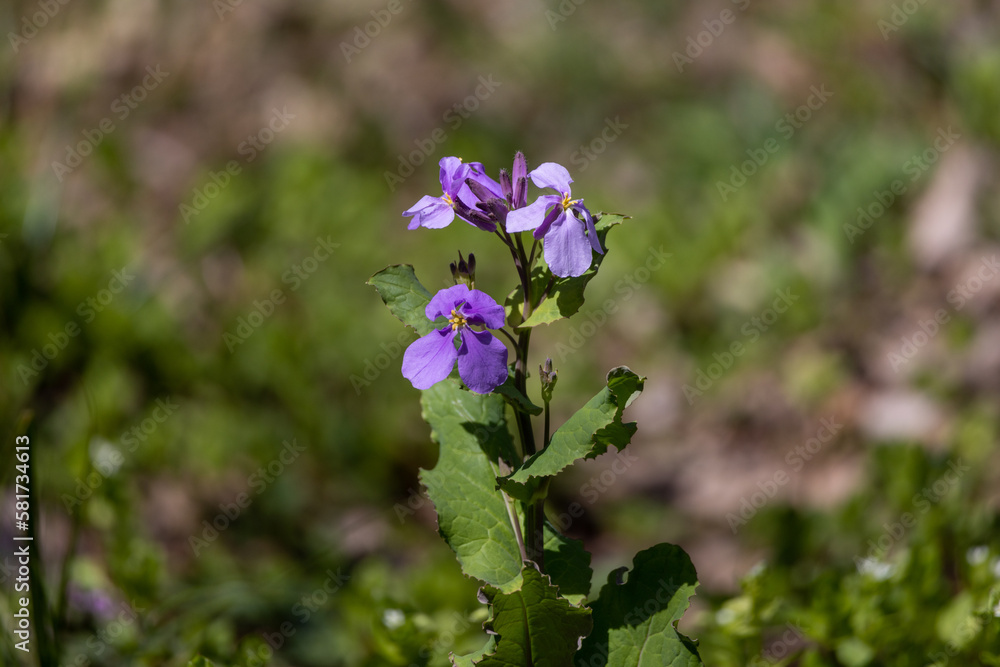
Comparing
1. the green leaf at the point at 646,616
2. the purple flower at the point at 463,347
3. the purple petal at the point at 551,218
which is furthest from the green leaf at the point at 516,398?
the green leaf at the point at 646,616

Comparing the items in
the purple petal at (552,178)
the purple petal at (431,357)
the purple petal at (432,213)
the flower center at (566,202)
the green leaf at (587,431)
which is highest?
the purple petal at (552,178)

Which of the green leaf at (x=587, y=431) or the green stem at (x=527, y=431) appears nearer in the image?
the green leaf at (x=587, y=431)

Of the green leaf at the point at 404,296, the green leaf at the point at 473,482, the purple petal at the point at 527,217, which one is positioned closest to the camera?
the purple petal at the point at 527,217

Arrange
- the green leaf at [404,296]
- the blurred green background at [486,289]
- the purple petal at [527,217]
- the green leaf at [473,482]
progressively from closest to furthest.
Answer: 1. the purple petal at [527,217]
2. the green leaf at [404,296]
3. the green leaf at [473,482]
4. the blurred green background at [486,289]

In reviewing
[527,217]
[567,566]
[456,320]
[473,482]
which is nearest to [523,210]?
[527,217]

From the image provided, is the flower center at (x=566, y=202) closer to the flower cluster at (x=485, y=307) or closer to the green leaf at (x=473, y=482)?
the flower cluster at (x=485, y=307)

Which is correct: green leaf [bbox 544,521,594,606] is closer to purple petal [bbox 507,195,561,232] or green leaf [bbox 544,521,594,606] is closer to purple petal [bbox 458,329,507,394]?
purple petal [bbox 458,329,507,394]

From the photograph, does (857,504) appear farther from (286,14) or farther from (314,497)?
(286,14)

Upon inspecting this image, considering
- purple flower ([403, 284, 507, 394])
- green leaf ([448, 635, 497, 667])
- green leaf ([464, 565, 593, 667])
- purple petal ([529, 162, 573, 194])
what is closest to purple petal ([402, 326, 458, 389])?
purple flower ([403, 284, 507, 394])

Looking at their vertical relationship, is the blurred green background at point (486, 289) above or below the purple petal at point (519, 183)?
below
